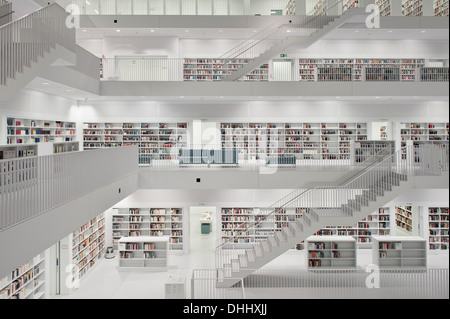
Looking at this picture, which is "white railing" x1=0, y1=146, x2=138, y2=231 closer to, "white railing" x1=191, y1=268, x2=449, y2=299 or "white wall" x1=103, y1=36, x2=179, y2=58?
"white railing" x1=191, y1=268, x2=449, y2=299

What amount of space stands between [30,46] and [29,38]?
0.51 feet

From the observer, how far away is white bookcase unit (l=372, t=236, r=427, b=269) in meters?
10.5

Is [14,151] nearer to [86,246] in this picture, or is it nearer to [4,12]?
[4,12]

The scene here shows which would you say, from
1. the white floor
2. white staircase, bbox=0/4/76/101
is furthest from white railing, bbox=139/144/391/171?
white staircase, bbox=0/4/76/101

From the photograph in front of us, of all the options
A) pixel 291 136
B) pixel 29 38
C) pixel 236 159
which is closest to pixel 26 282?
pixel 29 38

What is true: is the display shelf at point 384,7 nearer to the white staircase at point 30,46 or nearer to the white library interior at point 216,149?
the white library interior at point 216,149

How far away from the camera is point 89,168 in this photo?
6.82 meters

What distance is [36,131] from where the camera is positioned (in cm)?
1086

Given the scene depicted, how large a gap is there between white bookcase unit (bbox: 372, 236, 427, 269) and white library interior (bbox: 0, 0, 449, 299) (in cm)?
4

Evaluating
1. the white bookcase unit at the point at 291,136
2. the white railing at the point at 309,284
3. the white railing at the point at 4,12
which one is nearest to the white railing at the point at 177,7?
the white bookcase unit at the point at 291,136

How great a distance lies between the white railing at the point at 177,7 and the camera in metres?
13.6
